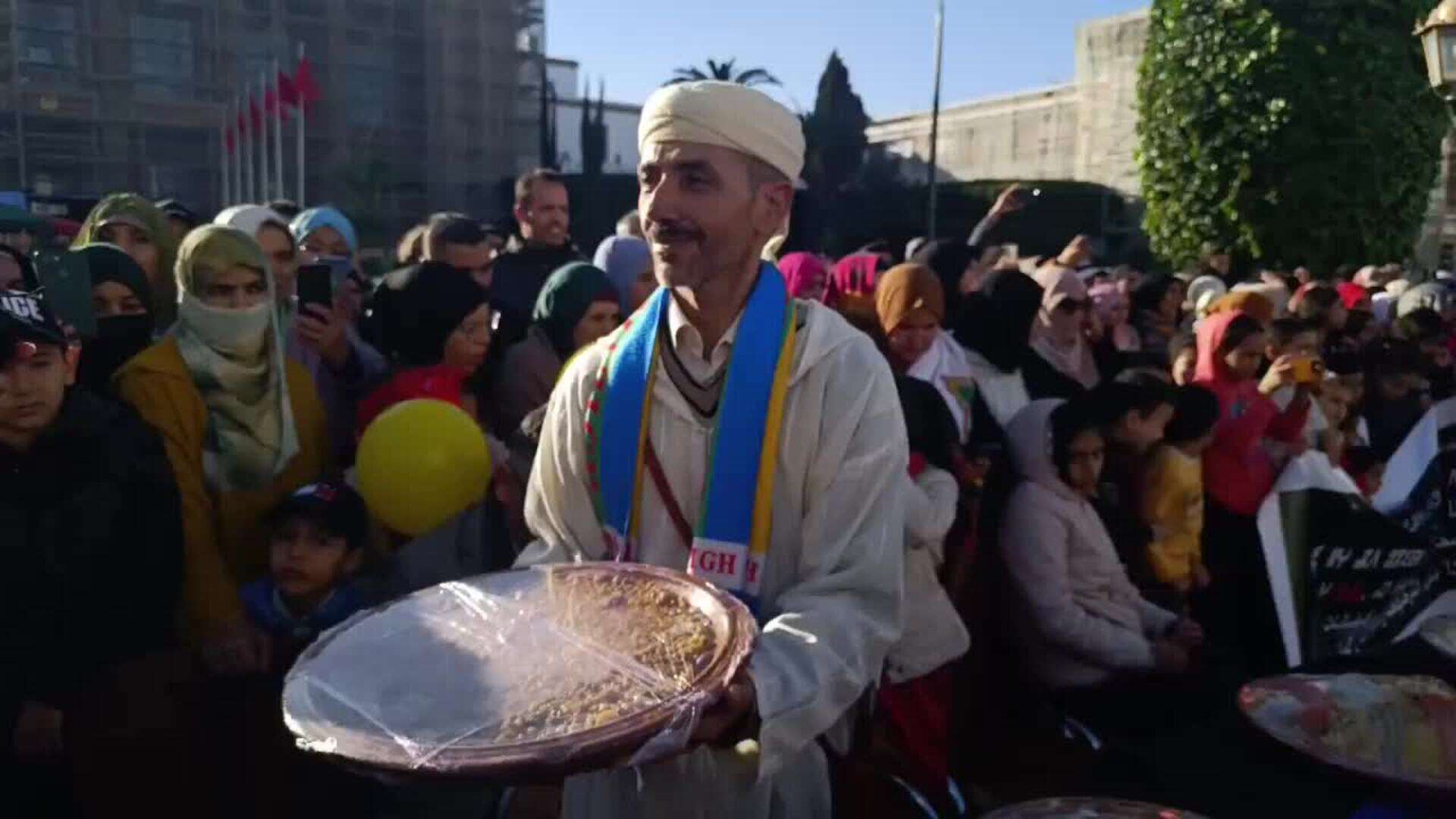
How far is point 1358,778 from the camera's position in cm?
202

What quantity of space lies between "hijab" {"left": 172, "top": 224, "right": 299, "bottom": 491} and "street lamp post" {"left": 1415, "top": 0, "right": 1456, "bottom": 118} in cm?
548

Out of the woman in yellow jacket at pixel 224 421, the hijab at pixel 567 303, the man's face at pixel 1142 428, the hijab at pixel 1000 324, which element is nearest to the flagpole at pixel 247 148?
the hijab at pixel 567 303

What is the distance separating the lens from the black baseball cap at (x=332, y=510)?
3.02 metres

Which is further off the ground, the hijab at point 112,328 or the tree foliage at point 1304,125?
the tree foliage at point 1304,125

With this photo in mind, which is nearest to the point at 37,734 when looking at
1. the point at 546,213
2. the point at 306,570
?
the point at 306,570

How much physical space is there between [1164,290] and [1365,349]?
1.31 meters

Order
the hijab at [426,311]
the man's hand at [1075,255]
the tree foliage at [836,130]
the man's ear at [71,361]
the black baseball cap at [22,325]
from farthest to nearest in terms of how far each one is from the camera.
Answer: the tree foliage at [836,130] < the man's hand at [1075,255] < the hijab at [426,311] < the man's ear at [71,361] < the black baseball cap at [22,325]

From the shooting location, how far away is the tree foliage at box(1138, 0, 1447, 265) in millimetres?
14125

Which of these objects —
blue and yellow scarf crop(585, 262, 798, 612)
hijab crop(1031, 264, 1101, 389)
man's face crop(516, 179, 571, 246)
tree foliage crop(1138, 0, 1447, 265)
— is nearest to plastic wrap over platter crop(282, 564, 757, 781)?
blue and yellow scarf crop(585, 262, 798, 612)

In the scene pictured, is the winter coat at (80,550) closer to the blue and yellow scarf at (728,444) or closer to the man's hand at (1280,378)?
→ the blue and yellow scarf at (728,444)

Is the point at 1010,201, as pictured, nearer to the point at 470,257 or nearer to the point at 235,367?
the point at 470,257

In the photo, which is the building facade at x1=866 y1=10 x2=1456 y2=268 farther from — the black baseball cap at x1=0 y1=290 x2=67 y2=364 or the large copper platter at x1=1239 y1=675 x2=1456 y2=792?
the black baseball cap at x1=0 y1=290 x2=67 y2=364

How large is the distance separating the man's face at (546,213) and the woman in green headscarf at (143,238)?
1721 mm

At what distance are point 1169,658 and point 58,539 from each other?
2.96 metres
